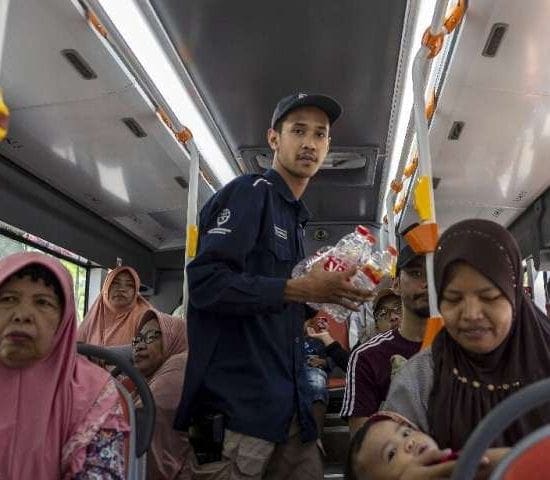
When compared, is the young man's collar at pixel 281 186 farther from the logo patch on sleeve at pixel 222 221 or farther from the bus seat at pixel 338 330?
the bus seat at pixel 338 330

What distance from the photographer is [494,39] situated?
282 cm

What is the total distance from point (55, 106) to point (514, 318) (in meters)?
2.83

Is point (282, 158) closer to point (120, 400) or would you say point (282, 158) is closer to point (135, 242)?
point (120, 400)

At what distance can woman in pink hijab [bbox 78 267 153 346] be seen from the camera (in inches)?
150

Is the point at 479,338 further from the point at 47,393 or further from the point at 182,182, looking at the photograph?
the point at 182,182

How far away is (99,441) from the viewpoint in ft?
5.19

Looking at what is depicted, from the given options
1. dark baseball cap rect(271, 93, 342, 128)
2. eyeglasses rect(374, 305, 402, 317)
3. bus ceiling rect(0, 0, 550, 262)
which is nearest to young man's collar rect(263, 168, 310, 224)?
dark baseball cap rect(271, 93, 342, 128)

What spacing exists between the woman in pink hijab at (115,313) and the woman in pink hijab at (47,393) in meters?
2.10

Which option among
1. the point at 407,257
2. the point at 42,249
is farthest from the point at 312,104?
the point at 42,249

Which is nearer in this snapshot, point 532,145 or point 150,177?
point 532,145

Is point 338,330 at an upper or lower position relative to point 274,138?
lower

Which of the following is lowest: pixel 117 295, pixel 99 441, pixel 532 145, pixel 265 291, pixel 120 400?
pixel 99 441

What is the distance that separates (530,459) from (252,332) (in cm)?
96

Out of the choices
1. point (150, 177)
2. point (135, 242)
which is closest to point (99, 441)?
point (150, 177)
